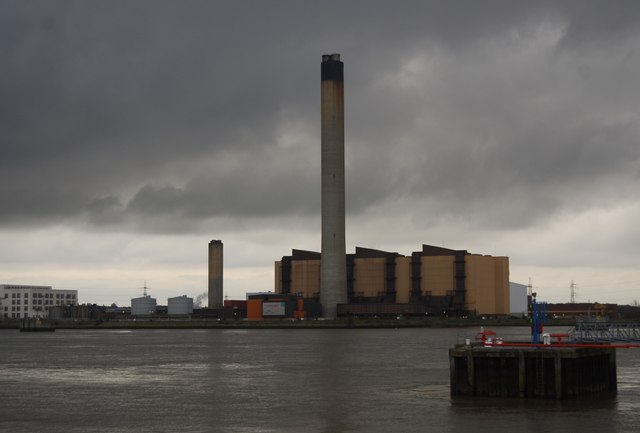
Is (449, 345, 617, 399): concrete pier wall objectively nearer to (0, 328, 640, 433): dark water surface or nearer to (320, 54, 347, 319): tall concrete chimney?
(0, 328, 640, 433): dark water surface

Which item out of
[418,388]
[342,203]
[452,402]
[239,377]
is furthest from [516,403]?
[342,203]

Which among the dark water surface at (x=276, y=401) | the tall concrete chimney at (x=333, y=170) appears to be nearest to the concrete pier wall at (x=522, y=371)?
the dark water surface at (x=276, y=401)

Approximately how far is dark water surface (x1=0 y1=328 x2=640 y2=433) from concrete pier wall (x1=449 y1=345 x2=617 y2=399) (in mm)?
1059

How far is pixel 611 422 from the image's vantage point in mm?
41594

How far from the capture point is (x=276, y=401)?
5125cm

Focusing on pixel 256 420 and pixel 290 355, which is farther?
pixel 290 355

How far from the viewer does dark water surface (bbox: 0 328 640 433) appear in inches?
1629

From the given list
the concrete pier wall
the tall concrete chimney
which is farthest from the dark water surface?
the tall concrete chimney

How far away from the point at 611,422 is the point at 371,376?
2701 centimetres

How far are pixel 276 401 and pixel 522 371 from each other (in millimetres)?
13320

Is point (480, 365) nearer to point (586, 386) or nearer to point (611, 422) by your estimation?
point (586, 386)

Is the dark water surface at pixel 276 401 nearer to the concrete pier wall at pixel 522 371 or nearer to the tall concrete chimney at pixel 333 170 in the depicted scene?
the concrete pier wall at pixel 522 371

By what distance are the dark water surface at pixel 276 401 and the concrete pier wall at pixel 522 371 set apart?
1.06 m

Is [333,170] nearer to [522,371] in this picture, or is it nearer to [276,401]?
[276,401]
